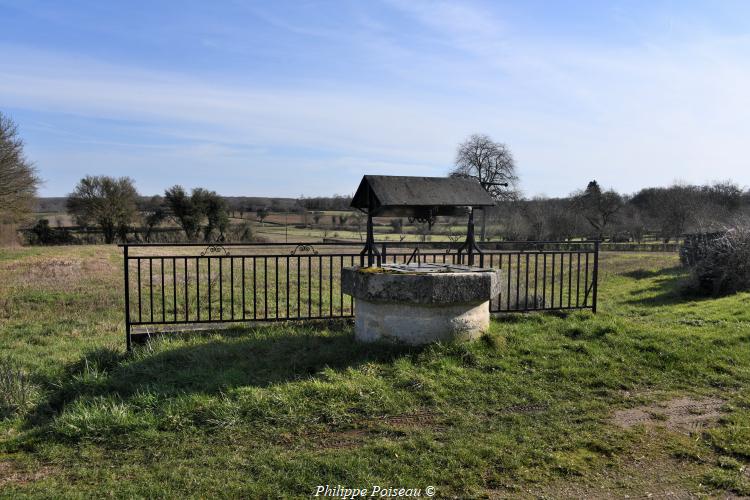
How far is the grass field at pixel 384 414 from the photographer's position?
3.30 metres

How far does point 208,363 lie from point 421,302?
2295mm

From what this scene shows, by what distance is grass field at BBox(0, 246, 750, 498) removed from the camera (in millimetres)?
3303

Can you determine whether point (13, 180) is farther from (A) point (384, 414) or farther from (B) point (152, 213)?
(A) point (384, 414)

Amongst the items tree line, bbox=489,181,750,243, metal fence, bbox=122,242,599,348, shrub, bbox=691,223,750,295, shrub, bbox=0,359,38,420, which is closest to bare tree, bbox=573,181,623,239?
tree line, bbox=489,181,750,243

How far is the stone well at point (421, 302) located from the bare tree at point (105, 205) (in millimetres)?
36765

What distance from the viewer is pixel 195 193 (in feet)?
126

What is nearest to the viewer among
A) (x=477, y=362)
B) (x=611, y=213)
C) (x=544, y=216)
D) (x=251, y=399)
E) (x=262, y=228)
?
(x=251, y=399)

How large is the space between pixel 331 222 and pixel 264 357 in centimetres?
3462

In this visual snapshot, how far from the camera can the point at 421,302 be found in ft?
17.9

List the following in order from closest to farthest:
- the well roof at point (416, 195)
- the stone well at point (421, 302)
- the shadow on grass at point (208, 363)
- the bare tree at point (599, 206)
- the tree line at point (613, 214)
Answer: the shadow on grass at point (208, 363) → the stone well at point (421, 302) → the well roof at point (416, 195) → the tree line at point (613, 214) → the bare tree at point (599, 206)

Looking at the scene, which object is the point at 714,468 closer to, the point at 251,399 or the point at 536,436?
the point at 536,436

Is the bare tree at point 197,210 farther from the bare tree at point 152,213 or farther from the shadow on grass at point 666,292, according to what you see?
the shadow on grass at point 666,292

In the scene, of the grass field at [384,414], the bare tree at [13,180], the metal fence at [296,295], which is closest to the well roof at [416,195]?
the metal fence at [296,295]

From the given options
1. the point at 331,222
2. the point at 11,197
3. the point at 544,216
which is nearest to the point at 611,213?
the point at 544,216
